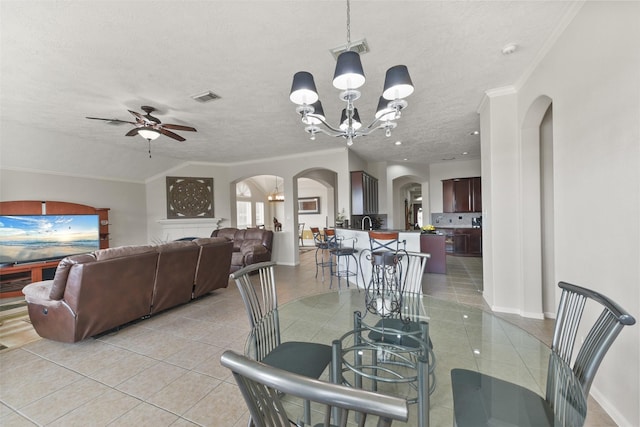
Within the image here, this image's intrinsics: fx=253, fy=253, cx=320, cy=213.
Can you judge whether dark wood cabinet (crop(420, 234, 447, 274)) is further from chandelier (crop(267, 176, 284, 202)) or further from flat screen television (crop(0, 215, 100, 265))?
chandelier (crop(267, 176, 284, 202))

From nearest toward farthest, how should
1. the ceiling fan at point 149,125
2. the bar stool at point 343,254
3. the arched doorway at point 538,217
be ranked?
the arched doorway at point 538,217 → the ceiling fan at point 149,125 → the bar stool at point 343,254

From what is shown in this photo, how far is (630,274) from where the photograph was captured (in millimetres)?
1447

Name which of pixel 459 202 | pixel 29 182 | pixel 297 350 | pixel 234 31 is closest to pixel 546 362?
pixel 297 350

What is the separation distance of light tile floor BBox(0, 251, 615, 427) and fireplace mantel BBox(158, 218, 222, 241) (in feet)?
13.0

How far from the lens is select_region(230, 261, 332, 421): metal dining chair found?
1422 millimetres

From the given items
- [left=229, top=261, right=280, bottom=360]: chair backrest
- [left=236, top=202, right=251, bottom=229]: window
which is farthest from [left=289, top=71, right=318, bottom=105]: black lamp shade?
[left=236, top=202, right=251, bottom=229]: window

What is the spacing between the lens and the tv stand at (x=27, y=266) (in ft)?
13.9

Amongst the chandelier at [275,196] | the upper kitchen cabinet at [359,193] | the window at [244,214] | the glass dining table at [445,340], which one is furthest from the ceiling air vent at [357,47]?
the chandelier at [275,196]

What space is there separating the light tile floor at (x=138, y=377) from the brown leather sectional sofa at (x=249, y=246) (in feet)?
6.50

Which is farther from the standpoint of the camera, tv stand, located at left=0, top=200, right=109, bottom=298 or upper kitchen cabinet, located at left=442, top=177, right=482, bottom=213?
upper kitchen cabinet, located at left=442, top=177, right=482, bottom=213

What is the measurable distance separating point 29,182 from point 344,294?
6199 mm

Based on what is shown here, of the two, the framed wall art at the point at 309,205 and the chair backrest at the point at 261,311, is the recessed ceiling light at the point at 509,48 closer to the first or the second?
the chair backrest at the point at 261,311

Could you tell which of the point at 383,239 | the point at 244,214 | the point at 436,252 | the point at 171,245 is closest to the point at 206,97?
the point at 171,245

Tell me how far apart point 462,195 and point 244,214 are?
7.99 meters
